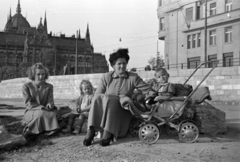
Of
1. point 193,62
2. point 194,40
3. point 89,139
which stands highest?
point 194,40

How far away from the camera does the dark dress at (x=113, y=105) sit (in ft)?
15.0

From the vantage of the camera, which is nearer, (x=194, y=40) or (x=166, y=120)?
(x=166, y=120)

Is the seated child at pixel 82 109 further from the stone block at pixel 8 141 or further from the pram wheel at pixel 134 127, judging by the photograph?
the pram wheel at pixel 134 127

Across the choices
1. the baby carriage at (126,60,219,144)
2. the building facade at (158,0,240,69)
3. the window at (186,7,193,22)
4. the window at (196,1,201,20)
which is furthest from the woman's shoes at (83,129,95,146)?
the window at (186,7,193,22)

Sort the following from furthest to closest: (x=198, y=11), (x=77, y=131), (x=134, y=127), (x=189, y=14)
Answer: (x=189, y=14), (x=198, y=11), (x=77, y=131), (x=134, y=127)

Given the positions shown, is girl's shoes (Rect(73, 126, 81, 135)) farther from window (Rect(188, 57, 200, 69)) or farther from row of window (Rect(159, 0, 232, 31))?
window (Rect(188, 57, 200, 69))

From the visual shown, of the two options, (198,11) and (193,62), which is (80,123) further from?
(198,11)

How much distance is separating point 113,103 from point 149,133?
28.4 inches

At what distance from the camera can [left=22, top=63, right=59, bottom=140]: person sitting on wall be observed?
5113mm

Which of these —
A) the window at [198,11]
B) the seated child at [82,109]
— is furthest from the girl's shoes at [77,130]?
the window at [198,11]

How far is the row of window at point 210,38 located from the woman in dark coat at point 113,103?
86.4 feet

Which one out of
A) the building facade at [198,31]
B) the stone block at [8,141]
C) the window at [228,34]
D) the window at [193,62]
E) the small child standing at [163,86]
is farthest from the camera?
the window at [193,62]

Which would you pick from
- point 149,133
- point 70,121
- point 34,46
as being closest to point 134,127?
point 149,133

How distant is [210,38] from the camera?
3105 cm
